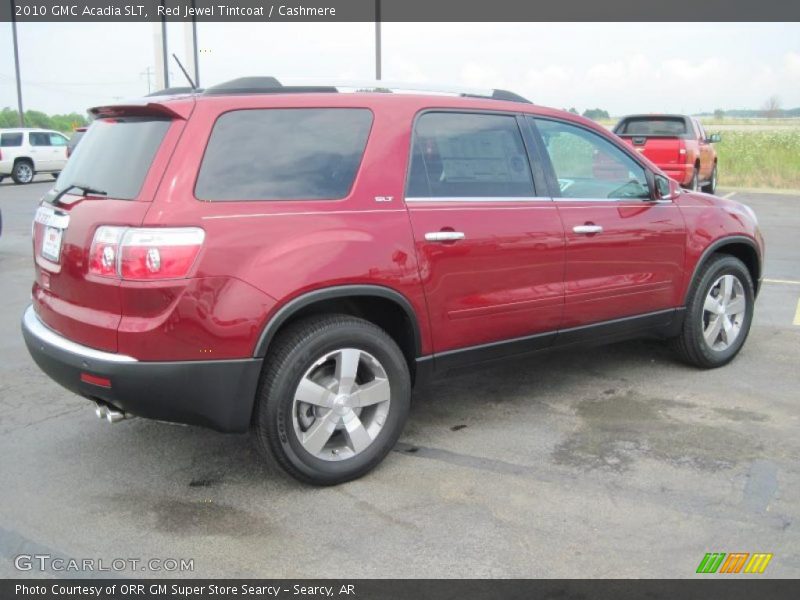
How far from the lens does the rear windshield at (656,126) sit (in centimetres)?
1662

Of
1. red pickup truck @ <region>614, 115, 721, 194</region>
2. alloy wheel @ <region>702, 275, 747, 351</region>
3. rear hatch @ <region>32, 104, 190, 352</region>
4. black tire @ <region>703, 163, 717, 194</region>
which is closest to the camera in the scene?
rear hatch @ <region>32, 104, 190, 352</region>

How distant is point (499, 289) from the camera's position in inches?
167

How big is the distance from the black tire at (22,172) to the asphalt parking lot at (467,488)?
866 inches

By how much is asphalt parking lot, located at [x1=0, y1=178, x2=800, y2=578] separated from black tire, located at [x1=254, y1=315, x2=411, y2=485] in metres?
0.11

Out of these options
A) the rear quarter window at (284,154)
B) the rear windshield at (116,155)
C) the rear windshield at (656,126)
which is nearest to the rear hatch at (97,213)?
the rear windshield at (116,155)

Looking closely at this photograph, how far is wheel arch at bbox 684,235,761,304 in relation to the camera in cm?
528

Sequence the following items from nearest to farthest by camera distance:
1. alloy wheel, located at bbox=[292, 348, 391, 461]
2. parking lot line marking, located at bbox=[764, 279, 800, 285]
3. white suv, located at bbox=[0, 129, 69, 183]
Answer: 1. alloy wheel, located at bbox=[292, 348, 391, 461]
2. parking lot line marking, located at bbox=[764, 279, 800, 285]
3. white suv, located at bbox=[0, 129, 69, 183]

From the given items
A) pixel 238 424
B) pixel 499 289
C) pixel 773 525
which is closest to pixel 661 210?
pixel 499 289

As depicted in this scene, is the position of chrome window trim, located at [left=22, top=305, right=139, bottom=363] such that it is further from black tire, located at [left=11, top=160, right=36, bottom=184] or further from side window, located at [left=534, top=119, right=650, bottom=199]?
black tire, located at [left=11, top=160, right=36, bottom=184]

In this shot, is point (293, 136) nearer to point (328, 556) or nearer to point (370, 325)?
point (370, 325)

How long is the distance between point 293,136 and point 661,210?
2.48 metres

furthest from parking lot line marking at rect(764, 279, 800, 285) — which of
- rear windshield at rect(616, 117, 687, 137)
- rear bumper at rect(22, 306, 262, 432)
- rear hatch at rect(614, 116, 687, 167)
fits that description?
rear windshield at rect(616, 117, 687, 137)

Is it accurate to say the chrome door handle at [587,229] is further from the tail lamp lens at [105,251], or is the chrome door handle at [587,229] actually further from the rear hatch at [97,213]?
the tail lamp lens at [105,251]
